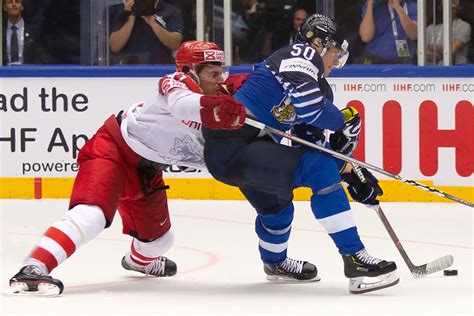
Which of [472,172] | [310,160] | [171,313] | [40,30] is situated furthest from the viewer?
[40,30]

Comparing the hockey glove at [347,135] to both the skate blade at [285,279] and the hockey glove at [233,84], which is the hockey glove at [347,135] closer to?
the hockey glove at [233,84]

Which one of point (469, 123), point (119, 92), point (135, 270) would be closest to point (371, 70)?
point (469, 123)

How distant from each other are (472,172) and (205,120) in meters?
3.60

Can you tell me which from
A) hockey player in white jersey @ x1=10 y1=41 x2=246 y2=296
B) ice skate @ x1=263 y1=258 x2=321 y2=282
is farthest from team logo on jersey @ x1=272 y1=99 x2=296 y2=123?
ice skate @ x1=263 y1=258 x2=321 y2=282

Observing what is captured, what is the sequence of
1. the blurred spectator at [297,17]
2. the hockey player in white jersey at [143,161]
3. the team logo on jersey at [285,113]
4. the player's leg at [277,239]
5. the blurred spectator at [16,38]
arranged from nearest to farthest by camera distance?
1. the hockey player in white jersey at [143,161]
2. the team logo on jersey at [285,113]
3. the player's leg at [277,239]
4. the blurred spectator at [297,17]
5. the blurred spectator at [16,38]

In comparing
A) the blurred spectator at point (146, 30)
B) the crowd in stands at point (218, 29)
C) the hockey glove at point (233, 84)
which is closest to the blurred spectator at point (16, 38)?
the crowd in stands at point (218, 29)

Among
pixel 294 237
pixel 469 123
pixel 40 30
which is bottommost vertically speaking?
pixel 294 237

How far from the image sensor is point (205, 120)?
171 inches

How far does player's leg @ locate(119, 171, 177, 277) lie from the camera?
4863mm

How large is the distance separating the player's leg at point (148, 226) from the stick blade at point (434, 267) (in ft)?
3.19

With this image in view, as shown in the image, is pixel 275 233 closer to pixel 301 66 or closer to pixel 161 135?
pixel 161 135

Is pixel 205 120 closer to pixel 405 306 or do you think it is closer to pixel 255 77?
pixel 255 77

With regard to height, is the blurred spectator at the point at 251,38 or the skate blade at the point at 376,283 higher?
the blurred spectator at the point at 251,38

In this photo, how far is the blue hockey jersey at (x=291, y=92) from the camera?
4.44 m
